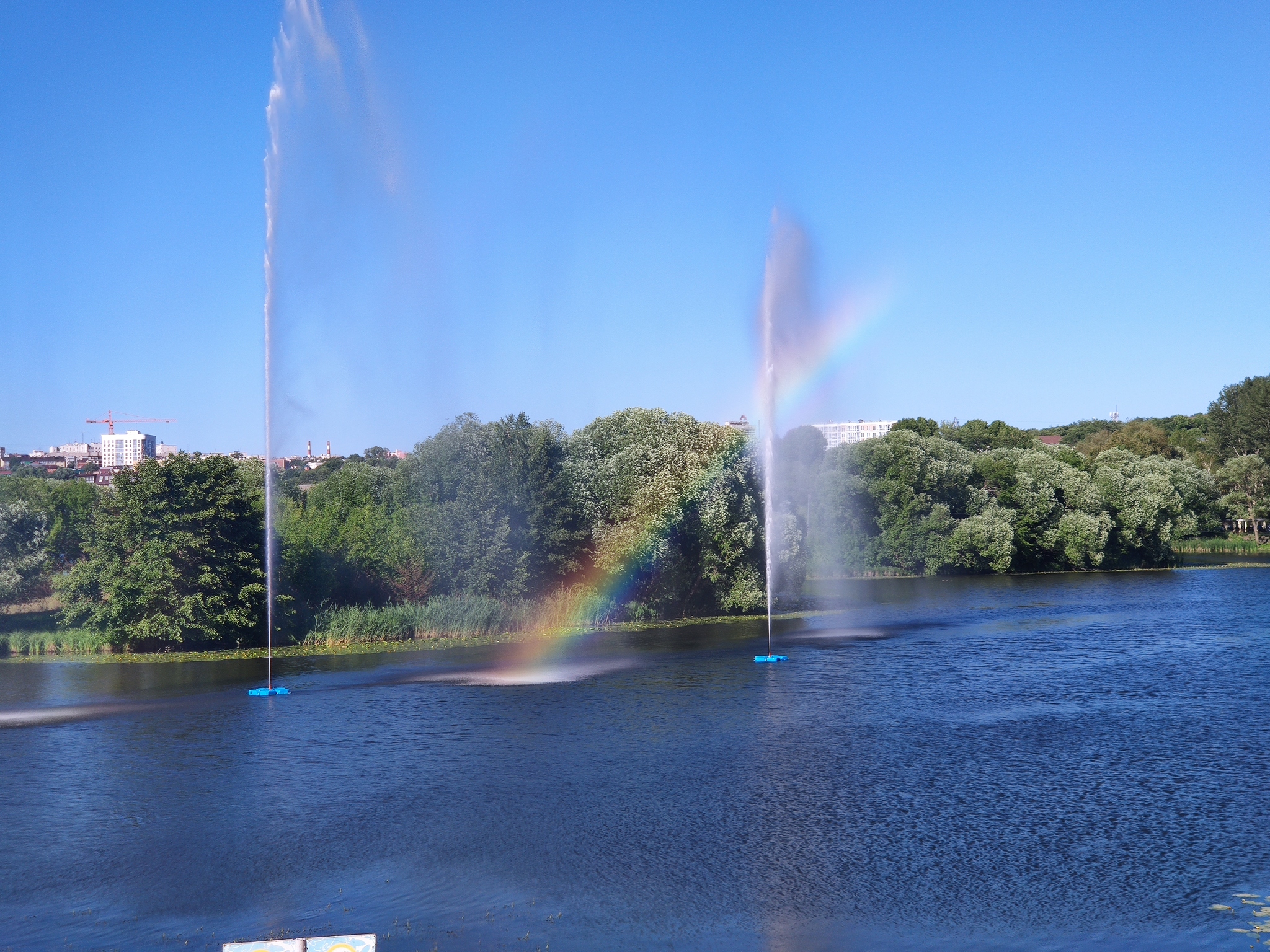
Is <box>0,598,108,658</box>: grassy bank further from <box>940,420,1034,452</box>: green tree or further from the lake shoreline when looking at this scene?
<box>940,420,1034,452</box>: green tree

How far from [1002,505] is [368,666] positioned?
66466mm

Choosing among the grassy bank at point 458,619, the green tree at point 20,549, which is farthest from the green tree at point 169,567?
the green tree at point 20,549

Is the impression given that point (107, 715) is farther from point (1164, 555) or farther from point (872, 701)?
point (1164, 555)

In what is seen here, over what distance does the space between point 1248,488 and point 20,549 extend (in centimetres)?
11645

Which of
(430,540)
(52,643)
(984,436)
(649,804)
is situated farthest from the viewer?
(984,436)

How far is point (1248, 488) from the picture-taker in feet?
384

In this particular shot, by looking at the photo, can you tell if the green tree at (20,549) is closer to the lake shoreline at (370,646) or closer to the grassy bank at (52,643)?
the grassy bank at (52,643)

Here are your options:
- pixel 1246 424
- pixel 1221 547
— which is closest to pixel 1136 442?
pixel 1246 424

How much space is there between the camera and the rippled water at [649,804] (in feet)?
56.4

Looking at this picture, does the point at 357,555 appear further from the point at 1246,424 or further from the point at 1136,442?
the point at 1246,424

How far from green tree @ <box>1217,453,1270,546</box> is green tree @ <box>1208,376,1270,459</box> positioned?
9.87m

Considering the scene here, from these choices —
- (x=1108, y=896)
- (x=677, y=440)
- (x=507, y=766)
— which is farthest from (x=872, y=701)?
(x=677, y=440)

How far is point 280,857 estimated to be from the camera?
67.2ft

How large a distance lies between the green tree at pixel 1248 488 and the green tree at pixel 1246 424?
32.4ft
